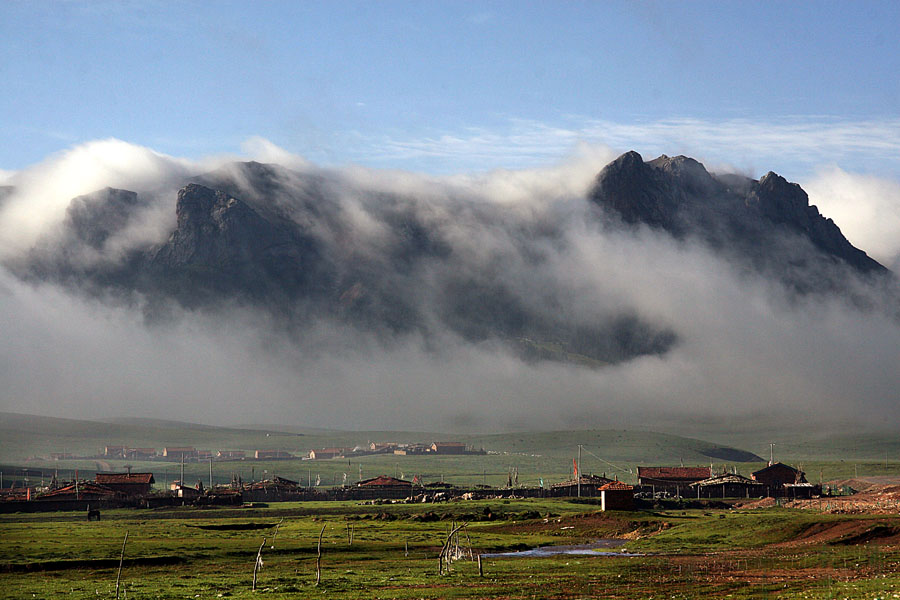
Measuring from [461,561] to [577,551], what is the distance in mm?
15269

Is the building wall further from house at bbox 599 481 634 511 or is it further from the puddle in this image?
the puddle

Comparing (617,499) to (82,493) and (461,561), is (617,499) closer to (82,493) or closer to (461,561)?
(461,561)

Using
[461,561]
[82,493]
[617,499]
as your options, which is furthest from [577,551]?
[82,493]

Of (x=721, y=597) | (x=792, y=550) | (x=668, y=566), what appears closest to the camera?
(x=721, y=597)

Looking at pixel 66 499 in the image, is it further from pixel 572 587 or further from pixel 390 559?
pixel 572 587

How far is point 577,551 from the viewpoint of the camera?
330ft

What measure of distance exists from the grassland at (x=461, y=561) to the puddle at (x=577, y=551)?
6.71ft

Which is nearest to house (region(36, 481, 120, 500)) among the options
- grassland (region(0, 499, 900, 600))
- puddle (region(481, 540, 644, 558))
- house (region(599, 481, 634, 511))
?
grassland (region(0, 499, 900, 600))

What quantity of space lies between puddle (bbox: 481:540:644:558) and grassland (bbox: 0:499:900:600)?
A: 2044mm

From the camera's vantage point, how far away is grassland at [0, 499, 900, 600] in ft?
220

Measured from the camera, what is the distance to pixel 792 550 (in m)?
90.8

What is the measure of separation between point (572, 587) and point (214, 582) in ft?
83.4

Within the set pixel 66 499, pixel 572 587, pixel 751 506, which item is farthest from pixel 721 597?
pixel 66 499

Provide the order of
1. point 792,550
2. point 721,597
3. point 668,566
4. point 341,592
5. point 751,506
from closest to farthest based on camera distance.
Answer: point 721,597, point 341,592, point 668,566, point 792,550, point 751,506
